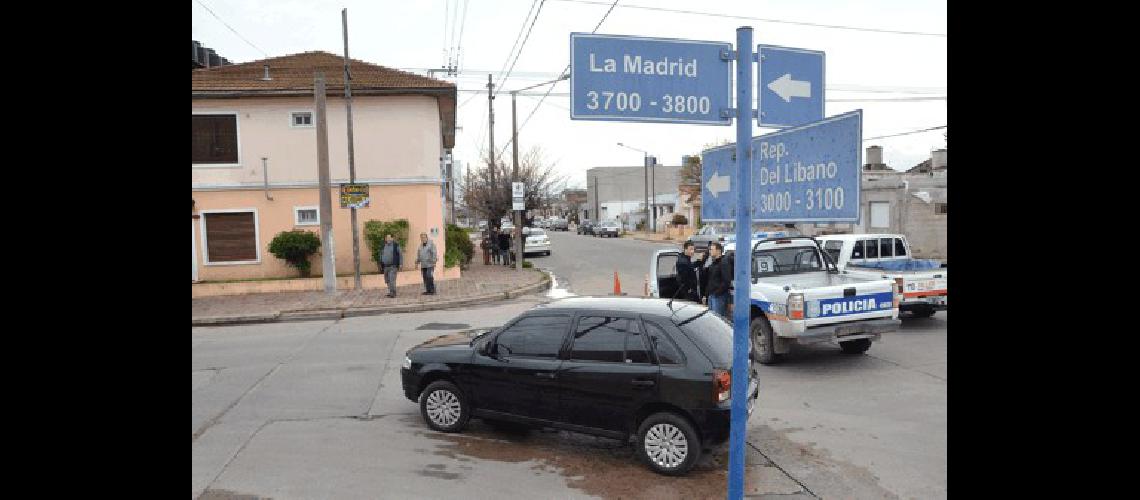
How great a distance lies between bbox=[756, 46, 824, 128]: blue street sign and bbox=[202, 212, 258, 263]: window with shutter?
19.9 meters

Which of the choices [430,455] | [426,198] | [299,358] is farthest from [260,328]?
[430,455]

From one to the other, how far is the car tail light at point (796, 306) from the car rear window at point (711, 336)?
112 inches

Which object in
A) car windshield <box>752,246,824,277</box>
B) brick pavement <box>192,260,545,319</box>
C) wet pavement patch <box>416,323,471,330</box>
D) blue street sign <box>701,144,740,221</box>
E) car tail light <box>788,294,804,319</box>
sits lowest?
wet pavement patch <box>416,323,471,330</box>

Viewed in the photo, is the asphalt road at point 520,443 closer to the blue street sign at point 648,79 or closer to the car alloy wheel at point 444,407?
the car alloy wheel at point 444,407

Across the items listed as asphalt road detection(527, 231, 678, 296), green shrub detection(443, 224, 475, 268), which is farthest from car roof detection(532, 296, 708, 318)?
green shrub detection(443, 224, 475, 268)

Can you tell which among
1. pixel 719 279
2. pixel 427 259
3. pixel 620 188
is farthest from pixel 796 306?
pixel 620 188

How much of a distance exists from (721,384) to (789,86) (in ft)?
9.29

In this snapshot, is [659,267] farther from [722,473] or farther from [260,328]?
[260,328]

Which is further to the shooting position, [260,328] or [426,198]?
[426,198]

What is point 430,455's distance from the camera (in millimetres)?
6543

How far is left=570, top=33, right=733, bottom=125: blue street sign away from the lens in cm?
369

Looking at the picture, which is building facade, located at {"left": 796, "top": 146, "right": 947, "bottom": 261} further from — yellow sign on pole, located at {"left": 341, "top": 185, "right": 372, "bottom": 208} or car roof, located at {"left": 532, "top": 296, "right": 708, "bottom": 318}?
car roof, located at {"left": 532, "top": 296, "right": 708, "bottom": 318}
